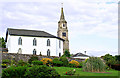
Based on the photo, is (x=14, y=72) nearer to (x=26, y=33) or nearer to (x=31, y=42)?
(x=31, y=42)

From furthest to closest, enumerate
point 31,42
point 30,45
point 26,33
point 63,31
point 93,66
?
1. point 63,31
2. point 26,33
3. point 31,42
4. point 30,45
5. point 93,66

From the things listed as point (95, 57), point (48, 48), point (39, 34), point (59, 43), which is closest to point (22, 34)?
point (39, 34)

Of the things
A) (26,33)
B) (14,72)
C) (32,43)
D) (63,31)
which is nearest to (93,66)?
(14,72)

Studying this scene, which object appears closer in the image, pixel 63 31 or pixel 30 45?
pixel 30 45

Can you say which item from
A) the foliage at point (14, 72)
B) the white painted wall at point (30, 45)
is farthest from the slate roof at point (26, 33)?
the foliage at point (14, 72)

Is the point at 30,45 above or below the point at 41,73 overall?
above

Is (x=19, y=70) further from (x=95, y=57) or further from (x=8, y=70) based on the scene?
(x=95, y=57)

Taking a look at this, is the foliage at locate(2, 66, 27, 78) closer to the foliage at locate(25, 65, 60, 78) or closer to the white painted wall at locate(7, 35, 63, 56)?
the foliage at locate(25, 65, 60, 78)

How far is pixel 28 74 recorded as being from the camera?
1487 cm

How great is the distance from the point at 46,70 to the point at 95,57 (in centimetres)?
877

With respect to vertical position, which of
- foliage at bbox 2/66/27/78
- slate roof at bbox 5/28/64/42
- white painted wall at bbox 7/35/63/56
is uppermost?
slate roof at bbox 5/28/64/42

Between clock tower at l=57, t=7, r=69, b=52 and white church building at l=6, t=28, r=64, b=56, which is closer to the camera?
white church building at l=6, t=28, r=64, b=56

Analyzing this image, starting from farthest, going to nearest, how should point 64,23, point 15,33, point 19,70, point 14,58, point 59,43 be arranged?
point 64,23 → point 59,43 → point 15,33 → point 14,58 → point 19,70

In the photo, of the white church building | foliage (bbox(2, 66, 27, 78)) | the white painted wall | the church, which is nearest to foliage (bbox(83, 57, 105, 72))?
foliage (bbox(2, 66, 27, 78))
